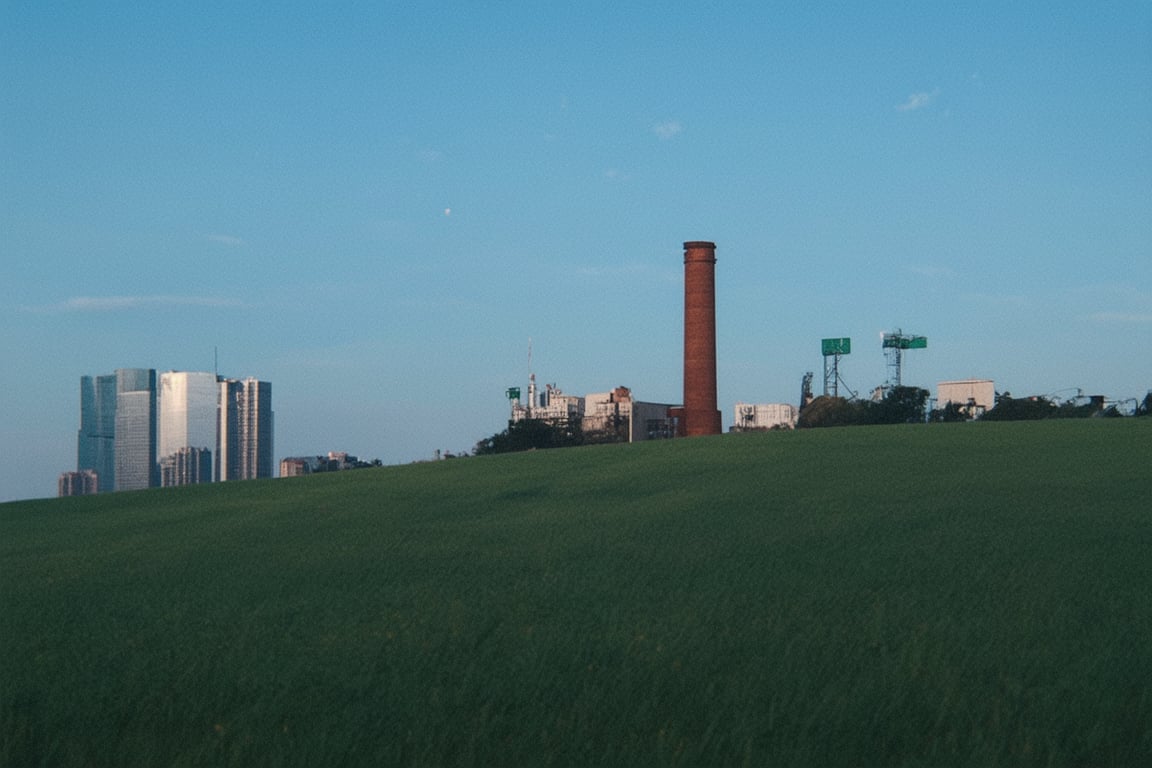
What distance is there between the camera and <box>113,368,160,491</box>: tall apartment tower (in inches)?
5546

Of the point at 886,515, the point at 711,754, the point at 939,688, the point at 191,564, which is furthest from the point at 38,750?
the point at 886,515

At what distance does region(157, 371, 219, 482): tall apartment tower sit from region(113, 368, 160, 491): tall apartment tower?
2.51m

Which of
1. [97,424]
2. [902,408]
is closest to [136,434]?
[97,424]

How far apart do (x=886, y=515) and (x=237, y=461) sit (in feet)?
413

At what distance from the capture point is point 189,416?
13912cm

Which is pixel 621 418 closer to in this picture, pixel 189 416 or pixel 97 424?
pixel 189 416

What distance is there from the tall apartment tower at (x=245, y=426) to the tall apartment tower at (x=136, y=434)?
1299 centimetres

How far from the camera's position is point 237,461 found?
421ft

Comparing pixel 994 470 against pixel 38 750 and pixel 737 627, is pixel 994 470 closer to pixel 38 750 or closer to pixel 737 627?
pixel 737 627

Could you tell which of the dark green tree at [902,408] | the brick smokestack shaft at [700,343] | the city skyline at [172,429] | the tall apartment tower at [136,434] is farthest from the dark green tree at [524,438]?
the tall apartment tower at [136,434]

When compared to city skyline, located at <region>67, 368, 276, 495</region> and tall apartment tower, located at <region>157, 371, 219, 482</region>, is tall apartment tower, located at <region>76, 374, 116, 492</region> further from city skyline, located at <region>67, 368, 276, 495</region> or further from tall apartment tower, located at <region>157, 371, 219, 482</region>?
tall apartment tower, located at <region>157, 371, 219, 482</region>

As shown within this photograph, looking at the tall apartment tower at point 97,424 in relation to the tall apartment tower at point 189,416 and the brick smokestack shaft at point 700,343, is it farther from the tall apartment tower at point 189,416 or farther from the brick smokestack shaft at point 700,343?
the brick smokestack shaft at point 700,343

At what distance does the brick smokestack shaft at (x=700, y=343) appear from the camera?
43719mm

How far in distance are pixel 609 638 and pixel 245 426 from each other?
132489mm
